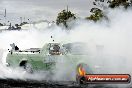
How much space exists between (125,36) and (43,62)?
11.6 feet

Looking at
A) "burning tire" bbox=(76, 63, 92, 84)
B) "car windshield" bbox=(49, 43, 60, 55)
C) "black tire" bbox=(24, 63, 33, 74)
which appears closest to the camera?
"burning tire" bbox=(76, 63, 92, 84)

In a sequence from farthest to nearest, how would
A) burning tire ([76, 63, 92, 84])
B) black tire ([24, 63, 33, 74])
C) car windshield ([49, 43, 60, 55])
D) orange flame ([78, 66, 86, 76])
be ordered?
black tire ([24, 63, 33, 74]) → car windshield ([49, 43, 60, 55]) → orange flame ([78, 66, 86, 76]) → burning tire ([76, 63, 92, 84])

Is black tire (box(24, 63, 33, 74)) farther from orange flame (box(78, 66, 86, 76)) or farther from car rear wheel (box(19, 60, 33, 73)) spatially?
orange flame (box(78, 66, 86, 76))

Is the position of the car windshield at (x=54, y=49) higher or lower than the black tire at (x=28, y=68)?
higher

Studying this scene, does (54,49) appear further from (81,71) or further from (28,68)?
(81,71)

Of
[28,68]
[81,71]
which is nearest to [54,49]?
[28,68]

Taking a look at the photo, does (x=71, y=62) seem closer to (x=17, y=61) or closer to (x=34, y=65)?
(x=34, y=65)

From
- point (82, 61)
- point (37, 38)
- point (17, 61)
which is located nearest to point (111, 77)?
point (82, 61)

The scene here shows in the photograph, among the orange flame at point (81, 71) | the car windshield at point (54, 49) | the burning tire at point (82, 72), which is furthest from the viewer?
the car windshield at point (54, 49)

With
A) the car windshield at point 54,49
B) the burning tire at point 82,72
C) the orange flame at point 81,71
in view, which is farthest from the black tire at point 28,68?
the orange flame at point 81,71

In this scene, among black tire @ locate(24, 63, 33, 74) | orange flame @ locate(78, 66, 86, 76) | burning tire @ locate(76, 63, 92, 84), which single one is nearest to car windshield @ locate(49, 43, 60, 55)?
black tire @ locate(24, 63, 33, 74)

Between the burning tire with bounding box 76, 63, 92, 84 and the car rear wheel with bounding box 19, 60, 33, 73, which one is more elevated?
the burning tire with bounding box 76, 63, 92, 84

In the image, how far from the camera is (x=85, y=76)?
13805 mm

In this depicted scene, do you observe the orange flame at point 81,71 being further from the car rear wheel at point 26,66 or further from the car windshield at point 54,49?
the car rear wheel at point 26,66
